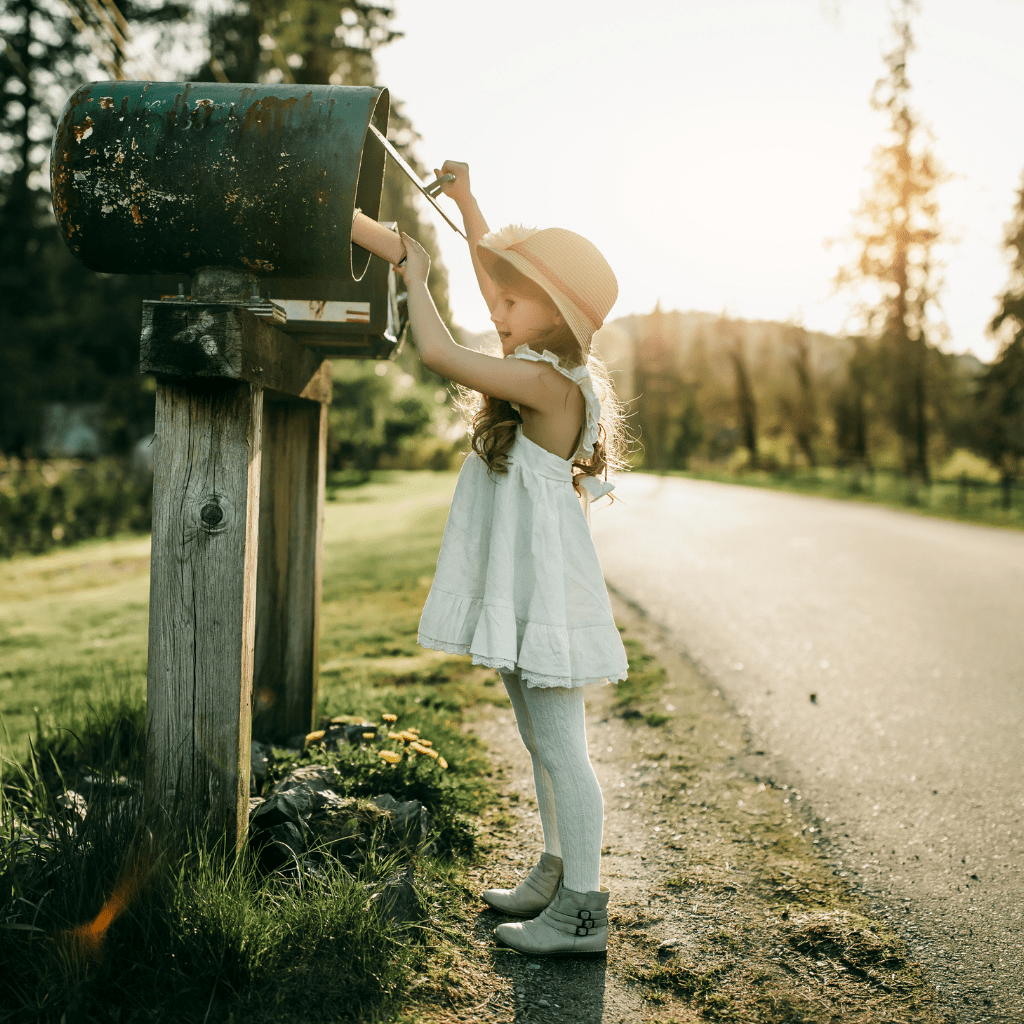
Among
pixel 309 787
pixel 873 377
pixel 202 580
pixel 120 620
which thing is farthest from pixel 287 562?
pixel 873 377

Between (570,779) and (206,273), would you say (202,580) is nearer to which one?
(206,273)

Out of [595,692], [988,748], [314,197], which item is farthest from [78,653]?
[988,748]

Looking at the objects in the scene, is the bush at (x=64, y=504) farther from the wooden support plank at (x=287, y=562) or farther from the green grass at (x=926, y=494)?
the green grass at (x=926, y=494)

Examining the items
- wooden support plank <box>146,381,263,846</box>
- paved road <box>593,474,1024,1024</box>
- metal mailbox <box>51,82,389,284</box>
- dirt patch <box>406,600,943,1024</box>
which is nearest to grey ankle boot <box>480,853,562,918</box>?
dirt patch <box>406,600,943,1024</box>

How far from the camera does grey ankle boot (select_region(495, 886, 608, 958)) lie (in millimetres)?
2334

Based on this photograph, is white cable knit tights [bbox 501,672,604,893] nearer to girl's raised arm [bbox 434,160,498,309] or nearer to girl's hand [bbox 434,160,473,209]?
girl's raised arm [bbox 434,160,498,309]

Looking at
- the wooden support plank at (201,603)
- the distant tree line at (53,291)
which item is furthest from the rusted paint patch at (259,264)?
the distant tree line at (53,291)

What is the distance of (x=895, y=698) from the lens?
16.4 feet

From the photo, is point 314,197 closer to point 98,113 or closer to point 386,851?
point 98,113

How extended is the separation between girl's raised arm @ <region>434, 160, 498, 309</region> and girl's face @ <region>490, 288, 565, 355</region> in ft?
0.86

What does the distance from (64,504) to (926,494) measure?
20.3m

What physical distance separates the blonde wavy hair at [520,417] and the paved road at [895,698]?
1595 mm

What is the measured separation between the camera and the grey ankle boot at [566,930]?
2334mm

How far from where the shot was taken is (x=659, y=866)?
9.54 ft
